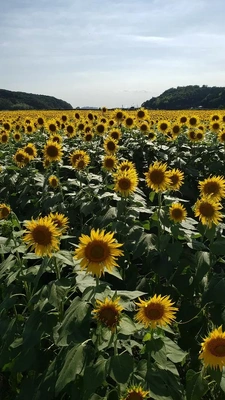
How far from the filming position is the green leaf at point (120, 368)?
2111 mm

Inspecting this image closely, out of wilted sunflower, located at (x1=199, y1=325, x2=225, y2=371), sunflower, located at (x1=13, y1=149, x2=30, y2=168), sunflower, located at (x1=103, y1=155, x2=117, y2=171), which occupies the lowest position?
wilted sunflower, located at (x1=199, y1=325, x2=225, y2=371)

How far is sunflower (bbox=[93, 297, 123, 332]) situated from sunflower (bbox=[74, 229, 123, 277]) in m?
0.20

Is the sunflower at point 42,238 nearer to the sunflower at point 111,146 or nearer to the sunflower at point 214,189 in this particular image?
the sunflower at point 214,189

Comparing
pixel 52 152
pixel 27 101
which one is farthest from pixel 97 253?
pixel 27 101

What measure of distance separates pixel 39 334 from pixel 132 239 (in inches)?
51.2

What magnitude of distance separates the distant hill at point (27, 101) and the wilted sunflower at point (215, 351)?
54189 mm

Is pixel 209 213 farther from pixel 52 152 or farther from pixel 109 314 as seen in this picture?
pixel 52 152

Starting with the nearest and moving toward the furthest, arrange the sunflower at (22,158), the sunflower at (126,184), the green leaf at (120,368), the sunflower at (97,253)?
the green leaf at (120,368), the sunflower at (97,253), the sunflower at (126,184), the sunflower at (22,158)

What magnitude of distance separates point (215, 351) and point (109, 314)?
53cm

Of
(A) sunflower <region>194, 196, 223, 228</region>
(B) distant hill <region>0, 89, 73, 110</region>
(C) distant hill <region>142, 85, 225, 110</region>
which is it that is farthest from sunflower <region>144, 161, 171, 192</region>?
(C) distant hill <region>142, 85, 225, 110</region>

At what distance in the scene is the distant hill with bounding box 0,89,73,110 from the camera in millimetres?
58844

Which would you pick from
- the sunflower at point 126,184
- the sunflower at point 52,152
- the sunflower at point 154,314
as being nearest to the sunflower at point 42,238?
the sunflower at point 154,314

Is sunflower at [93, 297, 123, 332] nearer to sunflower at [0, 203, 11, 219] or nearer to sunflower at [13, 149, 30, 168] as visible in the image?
sunflower at [0, 203, 11, 219]

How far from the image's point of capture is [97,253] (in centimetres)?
237
